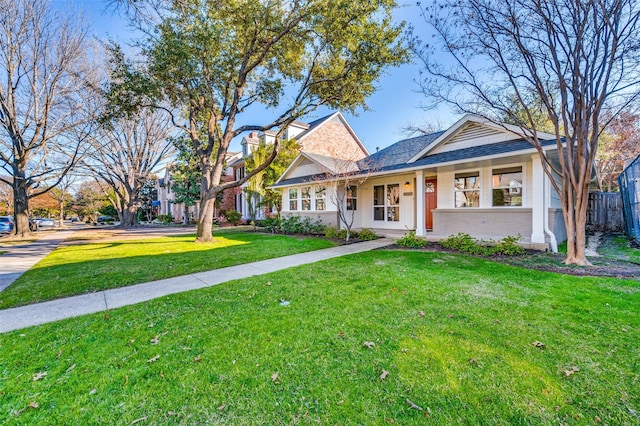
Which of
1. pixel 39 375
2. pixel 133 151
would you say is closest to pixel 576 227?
pixel 39 375

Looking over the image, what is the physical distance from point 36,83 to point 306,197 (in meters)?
15.9

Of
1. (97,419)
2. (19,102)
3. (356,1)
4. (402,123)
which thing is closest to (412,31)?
(356,1)

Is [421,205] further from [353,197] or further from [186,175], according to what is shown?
[186,175]

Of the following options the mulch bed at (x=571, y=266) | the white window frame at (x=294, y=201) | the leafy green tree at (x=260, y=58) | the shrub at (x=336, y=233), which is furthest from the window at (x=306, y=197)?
the mulch bed at (x=571, y=266)

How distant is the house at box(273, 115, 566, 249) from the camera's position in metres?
8.38

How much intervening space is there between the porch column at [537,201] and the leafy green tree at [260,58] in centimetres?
604

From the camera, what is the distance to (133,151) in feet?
75.9

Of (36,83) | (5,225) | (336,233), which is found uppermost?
(36,83)

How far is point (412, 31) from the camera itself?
8.38 meters

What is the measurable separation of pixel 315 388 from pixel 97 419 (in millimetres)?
1664

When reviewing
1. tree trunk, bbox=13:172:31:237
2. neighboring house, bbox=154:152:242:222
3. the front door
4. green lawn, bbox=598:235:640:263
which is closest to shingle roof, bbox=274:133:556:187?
the front door

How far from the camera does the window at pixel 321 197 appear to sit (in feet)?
47.0

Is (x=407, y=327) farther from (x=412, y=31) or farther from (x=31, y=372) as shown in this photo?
(x=412, y=31)

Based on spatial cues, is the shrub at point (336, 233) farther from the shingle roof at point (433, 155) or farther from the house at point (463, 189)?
the shingle roof at point (433, 155)
